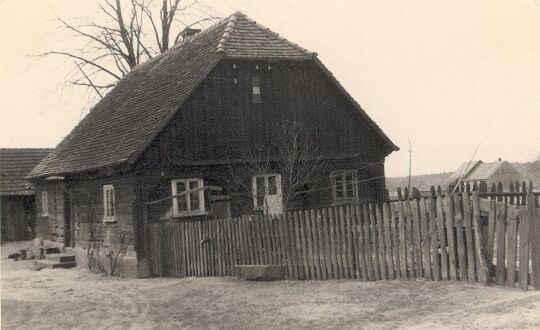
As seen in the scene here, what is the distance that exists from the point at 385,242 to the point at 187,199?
754 cm

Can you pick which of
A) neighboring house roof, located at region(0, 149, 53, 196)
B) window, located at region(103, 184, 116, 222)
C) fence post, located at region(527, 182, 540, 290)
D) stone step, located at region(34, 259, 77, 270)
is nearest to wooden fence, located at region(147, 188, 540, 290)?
fence post, located at region(527, 182, 540, 290)

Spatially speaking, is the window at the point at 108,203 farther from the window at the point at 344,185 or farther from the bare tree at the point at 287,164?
the window at the point at 344,185

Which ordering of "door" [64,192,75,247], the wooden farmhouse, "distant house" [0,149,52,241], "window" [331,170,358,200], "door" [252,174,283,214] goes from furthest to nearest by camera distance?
"distant house" [0,149,52,241] < "door" [64,192,75,247] < "window" [331,170,358,200] < "door" [252,174,283,214] < the wooden farmhouse

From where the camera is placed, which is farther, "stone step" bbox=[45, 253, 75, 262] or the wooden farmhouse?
"stone step" bbox=[45, 253, 75, 262]

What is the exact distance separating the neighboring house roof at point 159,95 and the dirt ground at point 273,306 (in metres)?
4.64

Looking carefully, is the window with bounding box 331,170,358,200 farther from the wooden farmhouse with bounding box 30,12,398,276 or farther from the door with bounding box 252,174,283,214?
the door with bounding box 252,174,283,214

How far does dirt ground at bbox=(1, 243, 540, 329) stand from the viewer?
→ 731 centimetres

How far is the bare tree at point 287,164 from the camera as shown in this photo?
1694 centimetres

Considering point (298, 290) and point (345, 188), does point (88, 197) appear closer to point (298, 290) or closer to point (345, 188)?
point (345, 188)

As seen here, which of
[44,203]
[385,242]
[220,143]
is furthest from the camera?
[44,203]

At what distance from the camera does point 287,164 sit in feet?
55.4

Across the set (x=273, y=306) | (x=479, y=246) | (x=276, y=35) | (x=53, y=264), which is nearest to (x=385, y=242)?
(x=479, y=246)

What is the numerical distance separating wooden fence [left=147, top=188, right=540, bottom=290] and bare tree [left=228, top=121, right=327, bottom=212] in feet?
10.7

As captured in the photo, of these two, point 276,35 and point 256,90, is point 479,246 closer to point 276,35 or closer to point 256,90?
point 256,90
